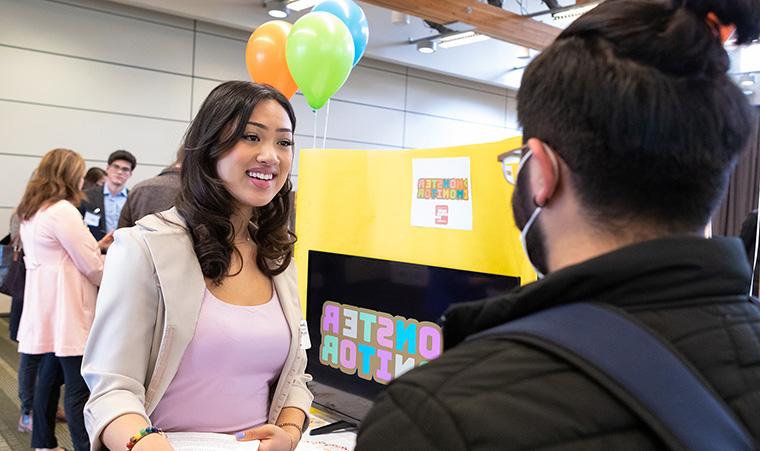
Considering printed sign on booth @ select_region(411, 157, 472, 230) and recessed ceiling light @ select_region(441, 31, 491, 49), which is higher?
recessed ceiling light @ select_region(441, 31, 491, 49)

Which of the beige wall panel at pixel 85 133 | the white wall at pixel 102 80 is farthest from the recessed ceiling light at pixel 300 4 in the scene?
the beige wall panel at pixel 85 133

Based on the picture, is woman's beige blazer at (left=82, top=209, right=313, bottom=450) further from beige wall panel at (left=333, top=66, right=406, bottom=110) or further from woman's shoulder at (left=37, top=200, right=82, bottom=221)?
beige wall panel at (left=333, top=66, right=406, bottom=110)

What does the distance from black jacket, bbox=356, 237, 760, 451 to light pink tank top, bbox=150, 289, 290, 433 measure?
0.79 meters

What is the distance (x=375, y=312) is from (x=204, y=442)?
107 centimetres

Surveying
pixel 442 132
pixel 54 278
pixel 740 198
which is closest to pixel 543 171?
pixel 54 278

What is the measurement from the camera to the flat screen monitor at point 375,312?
2.09m

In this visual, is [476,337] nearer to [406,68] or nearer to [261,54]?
[261,54]

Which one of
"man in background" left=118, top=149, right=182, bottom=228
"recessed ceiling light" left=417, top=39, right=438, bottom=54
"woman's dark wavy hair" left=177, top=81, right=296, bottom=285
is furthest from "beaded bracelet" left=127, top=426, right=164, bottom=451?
"recessed ceiling light" left=417, top=39, right=438, bottom=54

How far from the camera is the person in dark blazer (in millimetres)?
4562

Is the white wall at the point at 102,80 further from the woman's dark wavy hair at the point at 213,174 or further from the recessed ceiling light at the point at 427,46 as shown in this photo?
the woman's dark wavy hair at the point at 213,174

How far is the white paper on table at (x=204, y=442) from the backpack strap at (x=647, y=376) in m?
0.90

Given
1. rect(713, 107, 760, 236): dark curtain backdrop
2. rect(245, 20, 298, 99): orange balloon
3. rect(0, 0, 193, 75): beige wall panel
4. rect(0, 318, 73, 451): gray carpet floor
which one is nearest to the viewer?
rect(245, 20, 298, 99): orange balloon

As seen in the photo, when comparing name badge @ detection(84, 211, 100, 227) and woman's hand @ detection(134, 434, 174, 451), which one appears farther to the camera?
name badge @ detection(84, 211, 100, 227)

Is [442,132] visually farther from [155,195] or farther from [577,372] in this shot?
[577,372]
